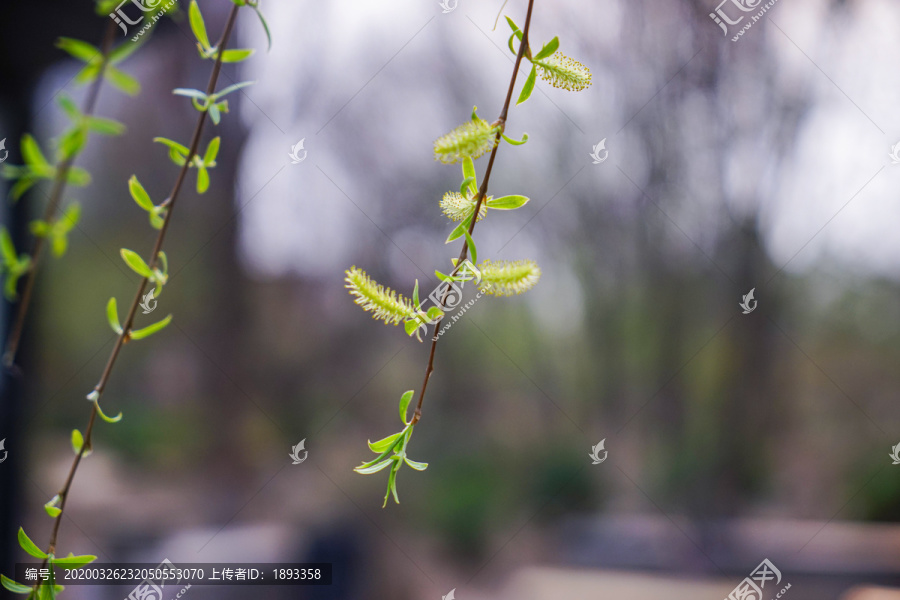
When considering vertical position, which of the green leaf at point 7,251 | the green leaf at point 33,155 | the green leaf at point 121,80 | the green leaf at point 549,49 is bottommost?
the green leaf at point 7,251

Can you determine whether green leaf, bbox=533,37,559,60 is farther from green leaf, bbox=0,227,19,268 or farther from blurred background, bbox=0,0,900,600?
blurred background, bbox=0,0,900,600

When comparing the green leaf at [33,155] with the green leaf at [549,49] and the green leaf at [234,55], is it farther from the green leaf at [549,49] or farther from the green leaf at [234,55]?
the green leaf at [549,49]

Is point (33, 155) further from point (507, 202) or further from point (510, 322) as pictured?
point (510, 322)

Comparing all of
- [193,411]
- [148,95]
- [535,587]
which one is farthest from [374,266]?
[535,587]

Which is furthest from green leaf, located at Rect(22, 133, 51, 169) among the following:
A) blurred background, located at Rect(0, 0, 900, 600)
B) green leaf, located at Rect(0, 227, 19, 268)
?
blurred background, located at Rect(0, 0, 900, 600)

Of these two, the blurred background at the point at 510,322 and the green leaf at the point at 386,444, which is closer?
the green leaf at the point at 386,444

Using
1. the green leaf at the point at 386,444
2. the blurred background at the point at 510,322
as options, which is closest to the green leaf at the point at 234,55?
the green leaf at the point at 386,444

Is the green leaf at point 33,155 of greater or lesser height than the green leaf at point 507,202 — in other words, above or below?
below

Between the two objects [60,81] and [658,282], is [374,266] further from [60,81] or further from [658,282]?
[60,81]
